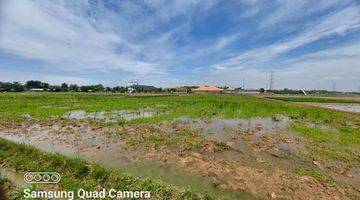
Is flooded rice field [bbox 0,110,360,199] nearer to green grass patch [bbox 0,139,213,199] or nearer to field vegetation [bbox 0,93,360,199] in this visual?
field vegetation [bbox 0,93,360,199]

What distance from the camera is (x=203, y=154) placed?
29.5 feet

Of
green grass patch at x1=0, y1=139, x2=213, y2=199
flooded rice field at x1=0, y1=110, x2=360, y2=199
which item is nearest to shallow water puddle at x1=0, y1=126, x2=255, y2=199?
flooded rice field at x1=0, y1=110, x2=360, y2=199

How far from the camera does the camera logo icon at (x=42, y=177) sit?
6325mm

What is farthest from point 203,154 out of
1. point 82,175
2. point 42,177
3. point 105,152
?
point 42,177

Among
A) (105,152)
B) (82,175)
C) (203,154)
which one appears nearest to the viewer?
(82,175)

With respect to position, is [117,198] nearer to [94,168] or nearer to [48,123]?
[94,168]

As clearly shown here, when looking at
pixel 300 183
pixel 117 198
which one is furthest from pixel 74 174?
pixel 300 183

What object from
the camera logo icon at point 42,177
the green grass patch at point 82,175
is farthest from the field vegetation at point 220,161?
the camera logo icon at point 42,177

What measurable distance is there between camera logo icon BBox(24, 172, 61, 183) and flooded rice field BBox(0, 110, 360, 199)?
1.58 metres

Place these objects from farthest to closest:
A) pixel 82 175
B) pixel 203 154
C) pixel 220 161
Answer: pixel 203 154 → pixel 220 161 → pixel 82 175

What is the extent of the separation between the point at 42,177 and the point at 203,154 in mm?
5145

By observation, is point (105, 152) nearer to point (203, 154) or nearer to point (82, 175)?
point (82, 175)

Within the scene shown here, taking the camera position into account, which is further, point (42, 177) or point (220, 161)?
point (220, 161)

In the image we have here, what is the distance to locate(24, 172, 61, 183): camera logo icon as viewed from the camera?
20.8 ft
